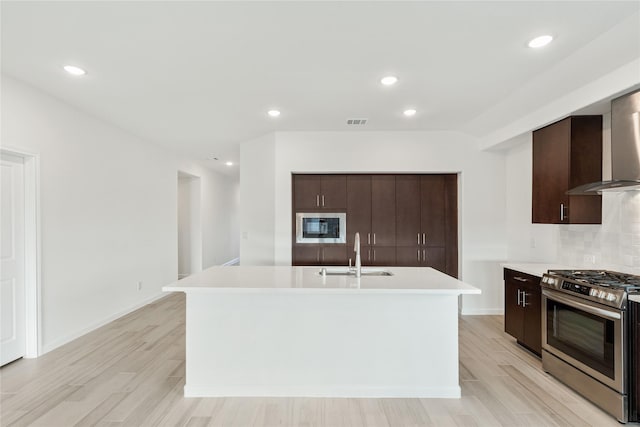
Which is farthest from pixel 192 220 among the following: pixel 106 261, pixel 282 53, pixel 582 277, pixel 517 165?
pixel 582 277

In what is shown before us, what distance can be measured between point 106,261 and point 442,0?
4.59m

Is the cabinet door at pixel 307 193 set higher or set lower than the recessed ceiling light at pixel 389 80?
lower

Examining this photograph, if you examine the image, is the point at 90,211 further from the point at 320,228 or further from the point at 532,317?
the point at 532,317

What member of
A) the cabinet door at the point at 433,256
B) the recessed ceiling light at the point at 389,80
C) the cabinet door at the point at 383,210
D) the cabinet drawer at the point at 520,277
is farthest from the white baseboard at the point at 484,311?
the recessed ceiling light at the point at 389,80

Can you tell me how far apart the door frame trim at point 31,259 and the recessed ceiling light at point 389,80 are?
11.3 ft

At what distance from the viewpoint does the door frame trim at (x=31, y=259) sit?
3217 mm

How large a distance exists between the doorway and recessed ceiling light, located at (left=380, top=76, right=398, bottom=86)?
5.50 metres

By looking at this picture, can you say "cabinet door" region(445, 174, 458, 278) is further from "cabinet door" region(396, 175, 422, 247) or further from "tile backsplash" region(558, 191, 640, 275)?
"tile backsplash" region(558, 191, 640, 275)

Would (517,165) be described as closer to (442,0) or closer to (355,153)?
(355,153)

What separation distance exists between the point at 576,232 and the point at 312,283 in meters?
2.86

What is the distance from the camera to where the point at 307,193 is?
488cm

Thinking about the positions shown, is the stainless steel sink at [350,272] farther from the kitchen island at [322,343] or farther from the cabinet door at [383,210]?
the cabinet door at [383,210]

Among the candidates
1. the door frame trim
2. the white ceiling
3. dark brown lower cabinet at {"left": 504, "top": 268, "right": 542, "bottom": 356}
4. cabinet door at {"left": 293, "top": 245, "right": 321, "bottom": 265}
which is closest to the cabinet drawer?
dark brown lower cabinet at {"left": 504, "top": 268, "right": 542, "bottom": 356}

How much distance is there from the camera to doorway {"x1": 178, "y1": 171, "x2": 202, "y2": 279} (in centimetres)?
739
